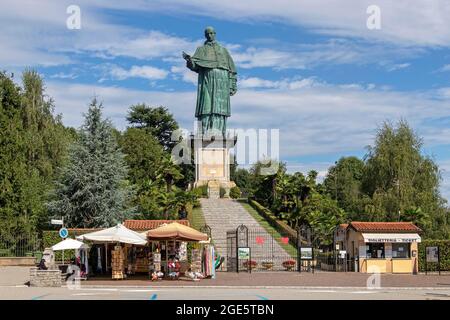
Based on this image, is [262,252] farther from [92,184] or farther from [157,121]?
[157,121]

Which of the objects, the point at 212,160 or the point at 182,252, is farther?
the point at 212,160

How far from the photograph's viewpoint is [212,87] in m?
66.2

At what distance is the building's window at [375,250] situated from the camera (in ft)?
108

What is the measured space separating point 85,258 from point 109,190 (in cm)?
1328

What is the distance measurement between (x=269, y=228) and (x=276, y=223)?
1025 mm

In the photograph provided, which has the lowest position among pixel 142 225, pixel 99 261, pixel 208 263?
pixel 99 261

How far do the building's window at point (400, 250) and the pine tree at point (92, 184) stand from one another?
15.7 m

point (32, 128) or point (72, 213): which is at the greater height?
point (32, 128)

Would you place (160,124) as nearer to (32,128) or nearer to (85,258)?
(32,128)

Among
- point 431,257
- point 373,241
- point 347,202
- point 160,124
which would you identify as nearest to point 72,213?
point 373,241

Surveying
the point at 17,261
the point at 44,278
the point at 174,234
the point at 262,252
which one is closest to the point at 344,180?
the point at 262,252

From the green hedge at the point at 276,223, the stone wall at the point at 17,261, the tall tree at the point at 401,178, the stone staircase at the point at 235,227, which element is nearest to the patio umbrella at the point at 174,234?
the stone staircase at the point at 235,227

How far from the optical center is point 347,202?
237 ft
